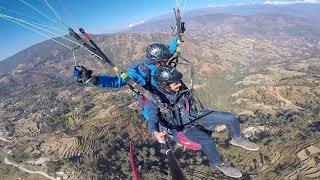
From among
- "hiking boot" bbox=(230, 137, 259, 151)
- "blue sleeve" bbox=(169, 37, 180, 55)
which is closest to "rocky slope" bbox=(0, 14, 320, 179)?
"blue sleeve" bbox=(169, 37, 180, 55)

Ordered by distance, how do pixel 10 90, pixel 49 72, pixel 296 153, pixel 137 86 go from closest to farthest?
pixel 137 86 → pixel 296 153 → pixel 10 90 → pixel 49 72

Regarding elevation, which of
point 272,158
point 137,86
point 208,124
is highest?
point 137,86

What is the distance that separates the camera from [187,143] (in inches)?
361

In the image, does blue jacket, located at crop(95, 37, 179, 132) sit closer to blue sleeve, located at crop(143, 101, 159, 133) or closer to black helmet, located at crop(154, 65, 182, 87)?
blue sleeve, located at crop(143, 101, 159, 133)

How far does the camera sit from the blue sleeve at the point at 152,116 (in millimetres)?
8484

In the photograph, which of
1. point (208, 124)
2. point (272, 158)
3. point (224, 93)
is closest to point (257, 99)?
point (224, 93)

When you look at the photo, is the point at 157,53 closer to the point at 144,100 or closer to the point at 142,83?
the point at 142,83

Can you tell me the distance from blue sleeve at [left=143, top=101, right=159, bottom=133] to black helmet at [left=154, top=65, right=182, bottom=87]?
0.64m

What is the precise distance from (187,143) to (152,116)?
1.35 meters

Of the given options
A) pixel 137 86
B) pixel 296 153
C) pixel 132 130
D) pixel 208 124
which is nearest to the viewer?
pixel 137 86

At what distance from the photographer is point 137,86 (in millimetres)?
8742

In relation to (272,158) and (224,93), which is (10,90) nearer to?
(224,93)

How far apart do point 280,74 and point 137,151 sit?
64816mm

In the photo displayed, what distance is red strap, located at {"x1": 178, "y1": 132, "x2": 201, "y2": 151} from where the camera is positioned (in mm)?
9164
